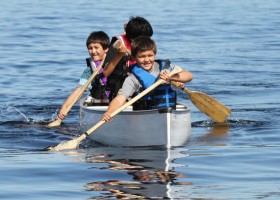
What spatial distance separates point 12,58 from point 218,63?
4.89 meters

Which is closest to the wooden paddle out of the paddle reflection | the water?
the water

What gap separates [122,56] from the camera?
38.8 feet

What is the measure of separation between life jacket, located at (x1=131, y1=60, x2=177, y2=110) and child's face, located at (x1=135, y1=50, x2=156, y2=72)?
5 cm

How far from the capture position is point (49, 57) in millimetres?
22562

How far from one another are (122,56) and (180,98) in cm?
461

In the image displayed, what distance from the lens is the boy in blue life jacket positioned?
424 inches

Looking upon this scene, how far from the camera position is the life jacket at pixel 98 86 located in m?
A: 12.9

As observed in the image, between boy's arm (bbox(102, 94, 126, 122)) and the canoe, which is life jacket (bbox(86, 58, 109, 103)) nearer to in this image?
the canoe

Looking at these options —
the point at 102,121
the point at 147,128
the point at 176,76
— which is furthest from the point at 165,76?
the point at 102,121

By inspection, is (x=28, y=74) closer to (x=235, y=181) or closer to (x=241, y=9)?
(x=235, y=181)

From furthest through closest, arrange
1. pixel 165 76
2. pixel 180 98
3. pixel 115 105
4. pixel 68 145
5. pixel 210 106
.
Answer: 1. pixel 180 98
2. pixel 210 106
3. pixel 68 145
4. pixel 115 105
5. pixel 165 76

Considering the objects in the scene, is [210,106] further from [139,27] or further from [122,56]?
[139,27]

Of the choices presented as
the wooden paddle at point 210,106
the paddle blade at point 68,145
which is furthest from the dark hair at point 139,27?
the paddle blade at point 68,145

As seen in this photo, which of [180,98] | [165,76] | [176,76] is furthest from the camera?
[180,98]
